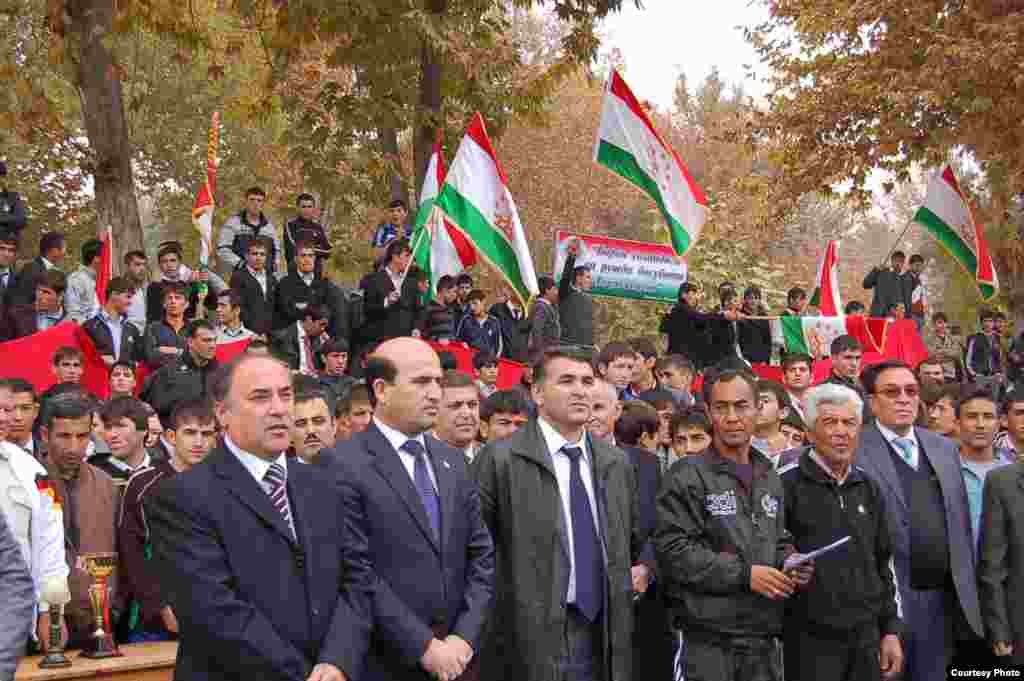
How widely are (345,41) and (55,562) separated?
13.0 m

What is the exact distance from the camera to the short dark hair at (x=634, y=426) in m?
8.98

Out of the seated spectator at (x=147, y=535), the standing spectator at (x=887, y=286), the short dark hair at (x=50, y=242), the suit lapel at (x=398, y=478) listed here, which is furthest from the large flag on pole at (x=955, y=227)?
the suit lapel at (x=398, y=478)

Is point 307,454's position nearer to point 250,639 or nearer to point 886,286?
point 250,639

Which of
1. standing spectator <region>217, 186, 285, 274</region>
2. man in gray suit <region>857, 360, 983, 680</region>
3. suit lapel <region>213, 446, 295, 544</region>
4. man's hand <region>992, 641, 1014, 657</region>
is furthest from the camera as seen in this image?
standing spectator <region>217, 186, 285, 274</region>

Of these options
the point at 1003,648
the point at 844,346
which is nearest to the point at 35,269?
the point at 844,346

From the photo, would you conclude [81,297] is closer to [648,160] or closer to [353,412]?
[353,412]

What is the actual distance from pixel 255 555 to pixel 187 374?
23.4 feet

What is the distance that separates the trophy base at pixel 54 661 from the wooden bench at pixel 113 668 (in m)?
0.03

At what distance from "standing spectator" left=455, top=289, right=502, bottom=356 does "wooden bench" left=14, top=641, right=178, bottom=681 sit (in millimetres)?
9530

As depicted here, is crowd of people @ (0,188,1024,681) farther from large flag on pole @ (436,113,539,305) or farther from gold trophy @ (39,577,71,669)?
large flag on pole @ (436,113,539,305)

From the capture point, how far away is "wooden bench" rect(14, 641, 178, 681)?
6.16 meters

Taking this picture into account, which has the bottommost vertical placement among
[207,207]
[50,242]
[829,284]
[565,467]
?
[565,467]

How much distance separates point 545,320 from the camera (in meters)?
15.9

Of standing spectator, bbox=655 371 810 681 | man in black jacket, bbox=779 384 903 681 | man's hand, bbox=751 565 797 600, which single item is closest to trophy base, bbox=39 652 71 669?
standing spectator, bbox=655 371 810 681
